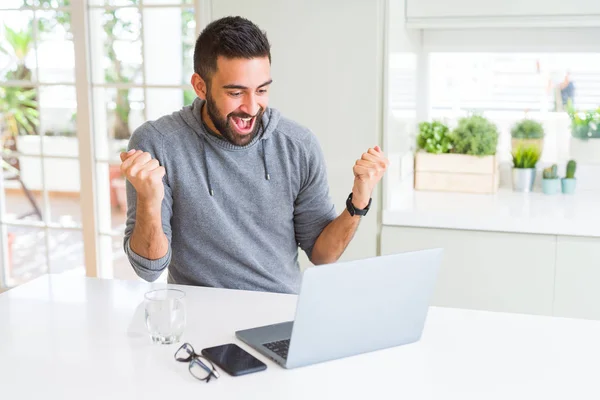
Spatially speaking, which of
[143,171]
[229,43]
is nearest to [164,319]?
[143,171]

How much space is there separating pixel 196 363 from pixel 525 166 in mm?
2257

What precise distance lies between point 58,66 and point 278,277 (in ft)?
7.35

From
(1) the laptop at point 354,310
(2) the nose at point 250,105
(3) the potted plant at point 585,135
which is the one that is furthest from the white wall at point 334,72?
(1) the laptop at point 354,310

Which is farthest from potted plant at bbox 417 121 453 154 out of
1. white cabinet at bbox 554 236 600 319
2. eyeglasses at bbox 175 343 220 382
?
eyeglasses at bbox 175 343 220 382

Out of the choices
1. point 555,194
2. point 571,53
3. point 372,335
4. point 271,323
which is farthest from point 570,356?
point 571,53

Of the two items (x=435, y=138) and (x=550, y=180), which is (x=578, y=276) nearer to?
(x=550, y=180)

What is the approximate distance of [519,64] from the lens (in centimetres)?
348

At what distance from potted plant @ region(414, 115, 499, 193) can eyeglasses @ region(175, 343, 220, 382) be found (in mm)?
1965

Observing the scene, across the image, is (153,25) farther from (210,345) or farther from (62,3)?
(210,345)

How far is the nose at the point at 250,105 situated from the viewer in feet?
6.78

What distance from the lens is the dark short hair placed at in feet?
6.70

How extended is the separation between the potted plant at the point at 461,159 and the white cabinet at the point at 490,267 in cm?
47

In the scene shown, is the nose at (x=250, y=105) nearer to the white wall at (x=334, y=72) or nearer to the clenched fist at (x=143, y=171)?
the clenched fist at (x=143, y=171)

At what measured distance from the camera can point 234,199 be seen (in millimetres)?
2164
